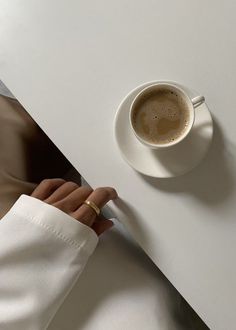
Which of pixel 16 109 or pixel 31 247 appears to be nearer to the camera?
pixel 31 247

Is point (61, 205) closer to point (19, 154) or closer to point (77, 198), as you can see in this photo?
point (77, 198)

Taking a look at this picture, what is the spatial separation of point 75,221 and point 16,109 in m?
0.40

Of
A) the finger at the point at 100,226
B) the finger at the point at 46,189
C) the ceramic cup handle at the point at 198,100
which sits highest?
the ceramic cup handle at the point at 198,100

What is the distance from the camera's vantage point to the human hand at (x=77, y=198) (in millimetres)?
617

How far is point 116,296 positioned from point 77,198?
0.18 metres

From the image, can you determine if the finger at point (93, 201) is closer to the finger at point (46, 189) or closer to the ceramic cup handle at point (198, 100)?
the finger at point (46, 189)

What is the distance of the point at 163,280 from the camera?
734 mm

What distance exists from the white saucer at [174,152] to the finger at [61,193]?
0.13m

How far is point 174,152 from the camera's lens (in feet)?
1.94

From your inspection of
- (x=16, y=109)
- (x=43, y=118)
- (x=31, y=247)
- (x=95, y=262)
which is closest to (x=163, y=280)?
(x=95, y=262)

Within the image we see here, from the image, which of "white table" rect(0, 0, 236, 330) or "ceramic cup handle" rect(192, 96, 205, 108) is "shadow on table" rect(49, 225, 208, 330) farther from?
"ceramic cup handle" rect(192, 96, 205, 108)

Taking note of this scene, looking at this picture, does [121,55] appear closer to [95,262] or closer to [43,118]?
[43,118]

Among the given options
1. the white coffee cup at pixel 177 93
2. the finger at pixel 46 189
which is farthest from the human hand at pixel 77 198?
the white coffee cup at pixel 177 93

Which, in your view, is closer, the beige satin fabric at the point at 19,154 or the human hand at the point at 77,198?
the human hand at the point at 77,198
